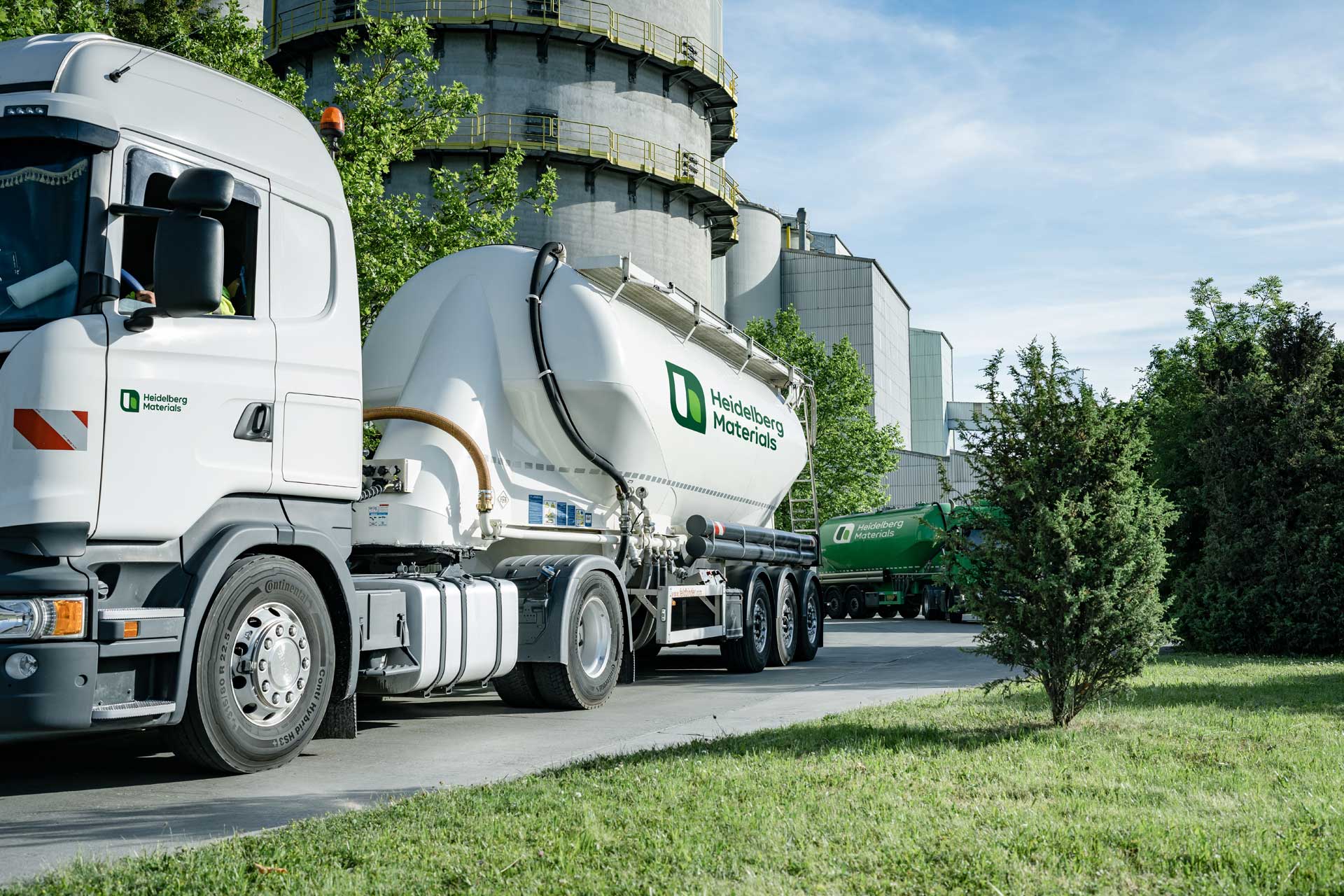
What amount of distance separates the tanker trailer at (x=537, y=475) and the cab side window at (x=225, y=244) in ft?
7.26

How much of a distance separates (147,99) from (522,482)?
16.0 ft

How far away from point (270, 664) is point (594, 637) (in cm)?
418

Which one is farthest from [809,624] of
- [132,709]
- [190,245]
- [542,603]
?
[190,245]

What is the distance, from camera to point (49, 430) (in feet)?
19.2

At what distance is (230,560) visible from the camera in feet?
21.9

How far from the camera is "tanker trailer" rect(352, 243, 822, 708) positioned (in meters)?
9.44

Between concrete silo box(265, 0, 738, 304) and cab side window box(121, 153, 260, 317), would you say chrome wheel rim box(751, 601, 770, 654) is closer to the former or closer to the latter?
cab side window box(121, 153, 260, 317)

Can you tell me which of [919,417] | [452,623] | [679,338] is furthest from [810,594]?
[919,417]

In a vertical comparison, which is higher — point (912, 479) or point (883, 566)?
point (912, 479)

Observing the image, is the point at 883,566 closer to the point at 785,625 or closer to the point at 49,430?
the point at 785,625

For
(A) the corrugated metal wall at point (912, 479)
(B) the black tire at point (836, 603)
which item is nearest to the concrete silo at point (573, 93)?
(B) the black tire at point (836, 603)

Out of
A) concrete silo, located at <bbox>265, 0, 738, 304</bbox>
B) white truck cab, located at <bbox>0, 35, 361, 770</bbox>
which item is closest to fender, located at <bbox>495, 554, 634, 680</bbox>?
white truck cab, located at <bbox>0, 35, 361, 770</bbox>

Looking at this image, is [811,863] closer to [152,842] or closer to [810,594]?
[152,842]

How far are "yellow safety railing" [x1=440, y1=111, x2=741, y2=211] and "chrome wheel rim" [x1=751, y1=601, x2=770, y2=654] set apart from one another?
20.2 metres
